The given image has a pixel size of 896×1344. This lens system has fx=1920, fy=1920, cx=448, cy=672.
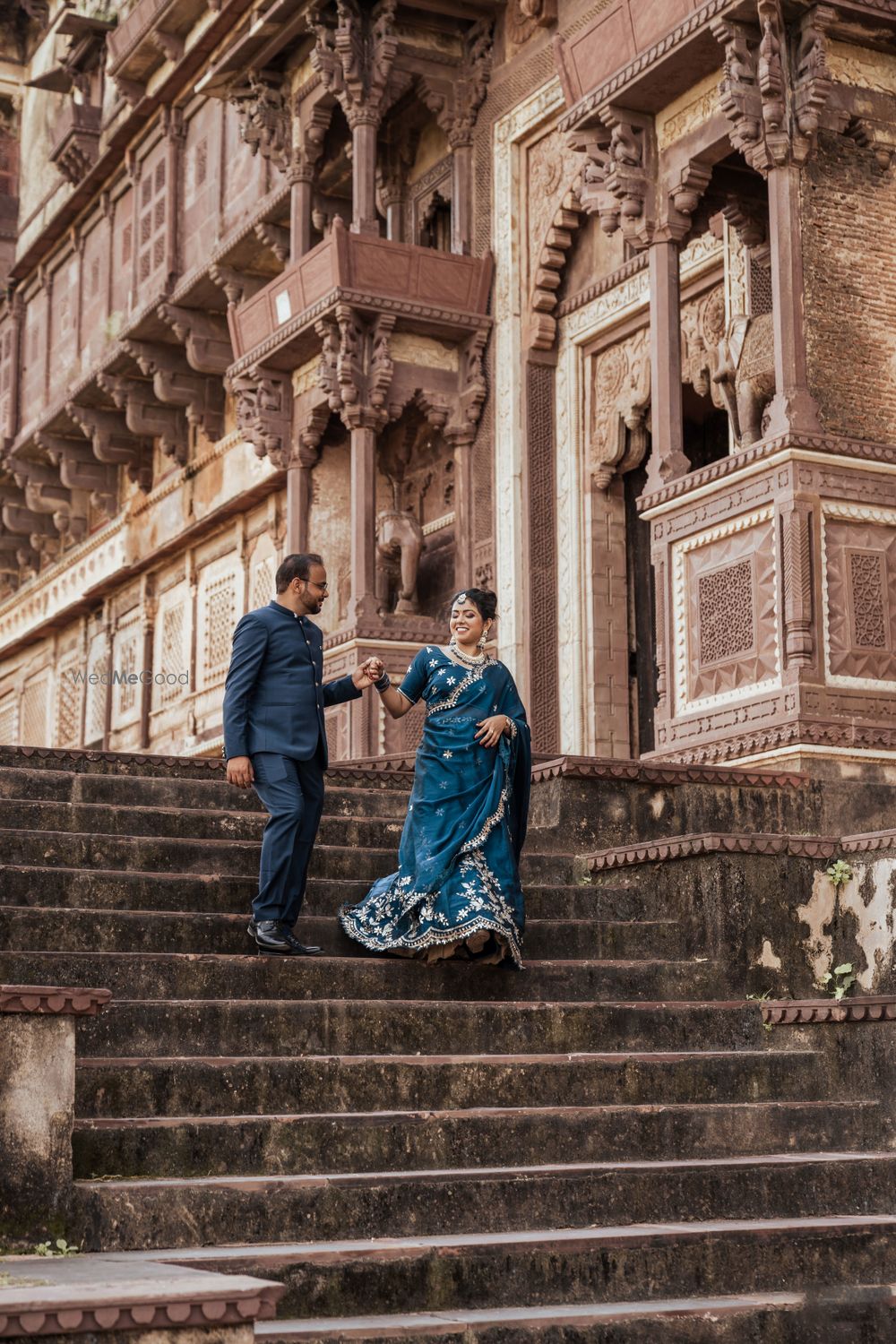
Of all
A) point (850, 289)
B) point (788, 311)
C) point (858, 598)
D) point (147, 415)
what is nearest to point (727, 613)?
point (858, 598)

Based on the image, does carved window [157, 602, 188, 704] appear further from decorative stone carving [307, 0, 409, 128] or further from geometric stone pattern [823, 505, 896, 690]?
geometric stone pattern [823, 505, 896, 690]

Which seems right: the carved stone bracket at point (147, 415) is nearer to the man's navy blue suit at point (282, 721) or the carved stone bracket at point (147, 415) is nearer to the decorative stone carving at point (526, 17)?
the decorative stone carving at point (526, 17)

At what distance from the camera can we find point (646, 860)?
729 cm

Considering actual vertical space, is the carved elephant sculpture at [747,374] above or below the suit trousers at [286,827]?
above

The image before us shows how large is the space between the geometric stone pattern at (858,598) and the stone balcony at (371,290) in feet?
16.9

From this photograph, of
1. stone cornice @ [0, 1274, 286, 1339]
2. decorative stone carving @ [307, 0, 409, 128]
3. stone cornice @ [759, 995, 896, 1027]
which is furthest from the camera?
decorative stone carving @ [307, 0, 409, 128]

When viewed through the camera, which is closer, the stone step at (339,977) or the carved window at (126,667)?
the stone step at (339,977)

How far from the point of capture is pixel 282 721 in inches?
260

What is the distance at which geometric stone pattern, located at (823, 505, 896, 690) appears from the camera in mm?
8555

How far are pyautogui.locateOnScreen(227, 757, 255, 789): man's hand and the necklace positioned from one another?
0.88m

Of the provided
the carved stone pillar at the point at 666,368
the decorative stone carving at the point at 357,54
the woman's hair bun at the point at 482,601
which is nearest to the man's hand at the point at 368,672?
the woman's hair bun at the point at 482,601

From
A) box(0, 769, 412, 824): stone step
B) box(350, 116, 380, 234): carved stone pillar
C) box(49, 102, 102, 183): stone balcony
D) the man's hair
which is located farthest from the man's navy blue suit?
box(49, 102, 102, 183): stone balcony

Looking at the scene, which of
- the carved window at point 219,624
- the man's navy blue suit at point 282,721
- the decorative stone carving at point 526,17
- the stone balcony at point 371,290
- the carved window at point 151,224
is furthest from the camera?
the carved window at point 219,624

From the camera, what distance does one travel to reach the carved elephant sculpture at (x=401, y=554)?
44.8 ft
